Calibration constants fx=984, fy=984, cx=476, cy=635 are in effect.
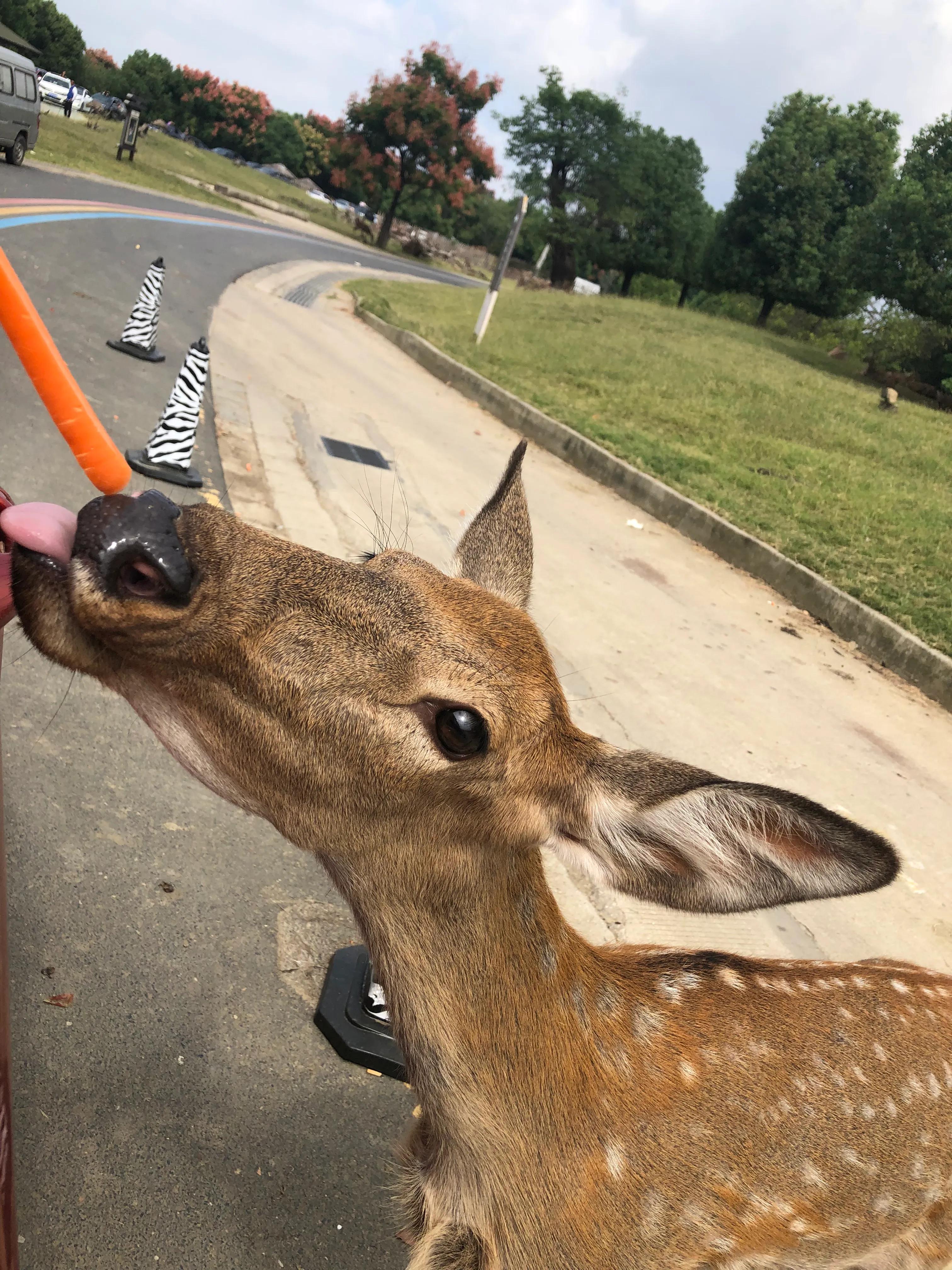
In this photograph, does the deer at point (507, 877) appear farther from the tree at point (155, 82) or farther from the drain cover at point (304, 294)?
the tree at point (155, 82)

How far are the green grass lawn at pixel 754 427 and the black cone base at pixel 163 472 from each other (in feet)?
22.6

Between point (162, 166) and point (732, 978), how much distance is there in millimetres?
50414

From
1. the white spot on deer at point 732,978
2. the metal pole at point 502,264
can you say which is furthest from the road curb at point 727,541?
the white spot on deer at point 732,978

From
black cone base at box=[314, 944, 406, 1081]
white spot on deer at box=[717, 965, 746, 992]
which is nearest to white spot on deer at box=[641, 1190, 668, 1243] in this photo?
white spot on deer at box=[717, 965, 746, 992]

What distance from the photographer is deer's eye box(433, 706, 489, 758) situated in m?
2.01

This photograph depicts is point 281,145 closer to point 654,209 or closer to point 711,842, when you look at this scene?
point 654,209

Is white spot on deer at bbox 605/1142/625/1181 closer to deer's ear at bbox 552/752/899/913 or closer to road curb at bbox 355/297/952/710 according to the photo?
deer's ear at bbox 552/752/899/913

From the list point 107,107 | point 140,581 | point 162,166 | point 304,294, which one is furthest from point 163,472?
point 107,107

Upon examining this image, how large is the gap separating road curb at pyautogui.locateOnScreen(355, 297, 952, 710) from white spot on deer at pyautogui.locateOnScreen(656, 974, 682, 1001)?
24.2 ft

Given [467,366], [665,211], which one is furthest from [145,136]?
[467,366]

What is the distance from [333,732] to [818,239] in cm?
4356

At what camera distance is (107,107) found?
2537 inches

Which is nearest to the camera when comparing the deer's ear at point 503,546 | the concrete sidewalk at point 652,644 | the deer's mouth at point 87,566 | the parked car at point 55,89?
the deer's mouth at point 87,566

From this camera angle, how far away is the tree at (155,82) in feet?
287
